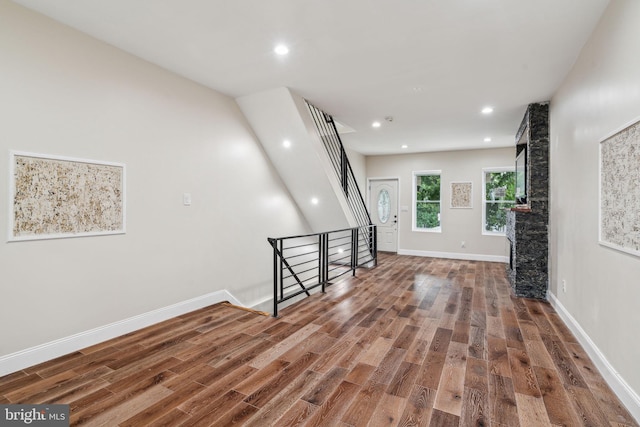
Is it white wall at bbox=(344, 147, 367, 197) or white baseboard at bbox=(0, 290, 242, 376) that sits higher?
white wall at bbox=(344, 147, 367, 197)

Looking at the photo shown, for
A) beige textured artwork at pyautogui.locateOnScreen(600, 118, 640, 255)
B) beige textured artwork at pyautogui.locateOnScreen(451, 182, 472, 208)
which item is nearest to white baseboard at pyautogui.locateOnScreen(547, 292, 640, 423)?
beige textured artwork at pyautogui.locateOnScreen(600, 118, 640, 255)

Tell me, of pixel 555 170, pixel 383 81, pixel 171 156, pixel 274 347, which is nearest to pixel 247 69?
pixel 171 156

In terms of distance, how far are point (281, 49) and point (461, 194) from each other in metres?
6.04

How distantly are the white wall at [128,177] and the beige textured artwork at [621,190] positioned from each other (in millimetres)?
3770

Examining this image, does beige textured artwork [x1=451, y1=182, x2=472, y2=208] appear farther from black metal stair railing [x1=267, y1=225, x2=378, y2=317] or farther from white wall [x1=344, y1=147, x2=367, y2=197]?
black metal stair railing [x1=267, y1=225, x2=378, y2=317]

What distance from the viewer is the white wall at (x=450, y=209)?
23.4 feet

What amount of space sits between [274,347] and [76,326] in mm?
1679

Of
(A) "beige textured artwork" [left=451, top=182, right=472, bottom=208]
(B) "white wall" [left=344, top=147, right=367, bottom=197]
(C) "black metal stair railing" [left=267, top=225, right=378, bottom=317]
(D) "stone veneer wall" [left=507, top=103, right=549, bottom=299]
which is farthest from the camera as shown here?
(B) "white wall" [left=344, top=147, right=367, bottom=197]

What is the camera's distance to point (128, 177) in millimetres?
2963

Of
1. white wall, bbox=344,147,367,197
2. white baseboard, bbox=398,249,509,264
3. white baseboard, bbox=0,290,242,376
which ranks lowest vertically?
white baseboard, bbox=0,290,242,376

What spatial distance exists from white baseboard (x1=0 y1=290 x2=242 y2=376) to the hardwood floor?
80 millimetres

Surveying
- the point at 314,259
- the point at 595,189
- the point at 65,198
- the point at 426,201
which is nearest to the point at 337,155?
the point at 314,259

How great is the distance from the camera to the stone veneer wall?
4.10 meters

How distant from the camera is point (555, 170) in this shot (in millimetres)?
3762
